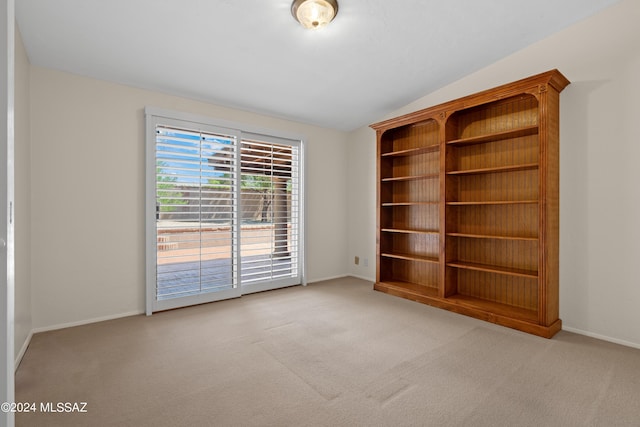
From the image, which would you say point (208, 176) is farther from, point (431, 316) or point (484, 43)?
point (484, 43)

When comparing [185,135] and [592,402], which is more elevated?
[185,135]

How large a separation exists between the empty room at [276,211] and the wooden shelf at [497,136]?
0.06m

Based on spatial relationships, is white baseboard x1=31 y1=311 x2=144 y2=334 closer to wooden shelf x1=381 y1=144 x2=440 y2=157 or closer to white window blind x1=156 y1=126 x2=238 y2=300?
white window blind x1=156 y1=126 x2=238 y2=300

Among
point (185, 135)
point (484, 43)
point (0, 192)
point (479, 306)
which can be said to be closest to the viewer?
point (0, 192)

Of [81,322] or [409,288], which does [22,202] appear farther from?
[409,288]

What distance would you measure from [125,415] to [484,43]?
12.5 feet

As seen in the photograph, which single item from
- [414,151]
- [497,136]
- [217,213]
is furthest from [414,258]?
[217,213]

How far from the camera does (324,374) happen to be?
1.97 m

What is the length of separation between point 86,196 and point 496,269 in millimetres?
3872

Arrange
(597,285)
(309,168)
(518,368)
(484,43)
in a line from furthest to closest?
(309,168) → (484,43) → (597,285) → (518,368)

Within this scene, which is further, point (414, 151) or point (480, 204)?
point (414, 151)

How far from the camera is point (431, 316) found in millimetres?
3043

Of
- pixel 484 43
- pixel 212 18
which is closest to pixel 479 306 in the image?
pixel 484 43

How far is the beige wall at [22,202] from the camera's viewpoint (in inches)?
84.0
